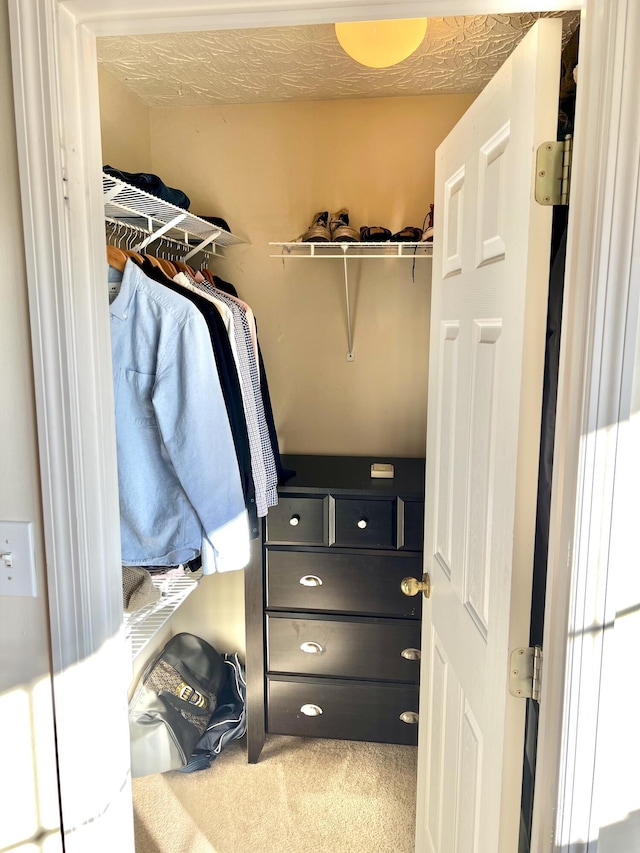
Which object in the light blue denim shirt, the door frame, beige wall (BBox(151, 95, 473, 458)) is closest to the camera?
the door frame

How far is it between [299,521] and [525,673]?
4.20 ft

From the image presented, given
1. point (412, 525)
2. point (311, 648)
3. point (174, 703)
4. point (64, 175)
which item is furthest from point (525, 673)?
point (174, 703)

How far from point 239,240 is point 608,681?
2.07m

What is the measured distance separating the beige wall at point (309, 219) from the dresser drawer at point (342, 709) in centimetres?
95

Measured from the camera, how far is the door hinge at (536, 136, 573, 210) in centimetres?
87

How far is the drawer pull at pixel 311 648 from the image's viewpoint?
2.24 m

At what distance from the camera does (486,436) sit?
3.69 ft

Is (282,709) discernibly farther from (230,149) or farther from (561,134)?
(230,149)

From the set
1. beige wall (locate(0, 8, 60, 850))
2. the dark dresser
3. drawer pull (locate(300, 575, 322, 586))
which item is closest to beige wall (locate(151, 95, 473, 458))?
the dark dresser

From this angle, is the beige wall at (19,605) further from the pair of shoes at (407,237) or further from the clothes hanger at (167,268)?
the pair of shoes at (407,237)

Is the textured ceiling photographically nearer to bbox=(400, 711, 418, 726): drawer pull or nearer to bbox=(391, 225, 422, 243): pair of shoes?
bbox=(391, 225, 422, 243): pair of shoes

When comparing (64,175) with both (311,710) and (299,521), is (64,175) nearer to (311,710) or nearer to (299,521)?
(299,521)

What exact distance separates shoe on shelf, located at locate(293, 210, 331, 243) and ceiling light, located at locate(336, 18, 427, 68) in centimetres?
80

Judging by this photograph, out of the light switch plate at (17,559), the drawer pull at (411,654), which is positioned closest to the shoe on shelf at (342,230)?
the drawer pull at (411,654)
